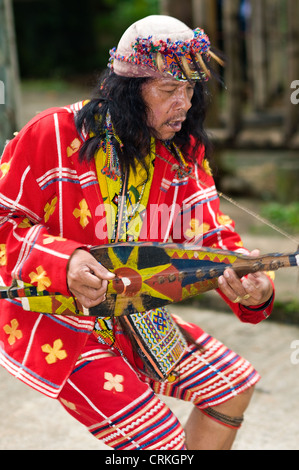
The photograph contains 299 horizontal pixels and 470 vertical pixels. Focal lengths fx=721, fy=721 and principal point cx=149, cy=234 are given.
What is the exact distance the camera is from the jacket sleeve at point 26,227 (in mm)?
2230

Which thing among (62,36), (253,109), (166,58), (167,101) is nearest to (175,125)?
(167,101)

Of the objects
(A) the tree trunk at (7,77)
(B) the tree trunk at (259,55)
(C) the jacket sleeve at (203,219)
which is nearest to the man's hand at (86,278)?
(C) the jacket sleeve at (203,219)

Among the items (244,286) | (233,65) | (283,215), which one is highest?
(244,286)

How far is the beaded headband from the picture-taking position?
2281mm

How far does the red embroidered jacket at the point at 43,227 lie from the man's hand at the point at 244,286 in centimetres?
43

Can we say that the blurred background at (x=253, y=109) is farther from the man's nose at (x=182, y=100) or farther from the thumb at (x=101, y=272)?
the thumb at (x=101, y=272)

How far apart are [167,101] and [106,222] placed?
0.44 meters

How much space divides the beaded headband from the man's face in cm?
4

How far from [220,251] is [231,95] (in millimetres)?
6030

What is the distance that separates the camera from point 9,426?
12.3 feet

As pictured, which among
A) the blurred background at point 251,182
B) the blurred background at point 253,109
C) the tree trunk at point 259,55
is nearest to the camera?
the blurred background at point 251,182

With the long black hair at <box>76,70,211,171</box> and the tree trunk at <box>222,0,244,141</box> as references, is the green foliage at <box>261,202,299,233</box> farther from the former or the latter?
the long black hair at <box>76,70,211,171</box>

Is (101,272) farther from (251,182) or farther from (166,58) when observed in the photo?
(251,182)

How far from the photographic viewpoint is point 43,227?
2.33 meters
